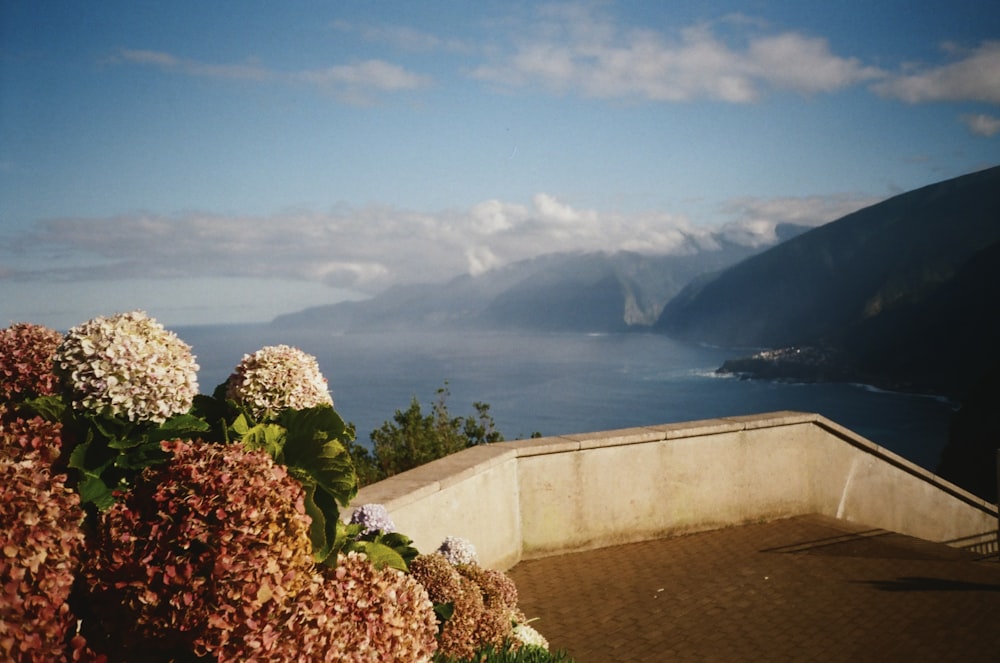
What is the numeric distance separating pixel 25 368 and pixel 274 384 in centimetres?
86

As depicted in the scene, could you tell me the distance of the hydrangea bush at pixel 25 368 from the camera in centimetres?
278

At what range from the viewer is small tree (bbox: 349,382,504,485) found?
10.9m

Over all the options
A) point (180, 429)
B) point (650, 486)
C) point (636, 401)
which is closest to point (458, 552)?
point (180, 429)

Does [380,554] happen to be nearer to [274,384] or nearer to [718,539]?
[274,384]

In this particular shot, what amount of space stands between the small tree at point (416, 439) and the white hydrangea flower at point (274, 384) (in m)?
7.56

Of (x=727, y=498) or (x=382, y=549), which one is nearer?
(x=382, y=549)

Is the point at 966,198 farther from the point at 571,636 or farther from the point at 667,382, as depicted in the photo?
the point at 571,636

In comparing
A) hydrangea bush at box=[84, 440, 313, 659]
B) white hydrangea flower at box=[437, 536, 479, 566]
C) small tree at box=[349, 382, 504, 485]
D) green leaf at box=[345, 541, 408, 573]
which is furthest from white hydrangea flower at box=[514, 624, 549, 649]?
small tree at box=[349, 382, 504, 485]

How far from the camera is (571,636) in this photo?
5.68 metres

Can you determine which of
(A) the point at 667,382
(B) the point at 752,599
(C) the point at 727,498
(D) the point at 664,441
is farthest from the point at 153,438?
(A) the point at 667,382

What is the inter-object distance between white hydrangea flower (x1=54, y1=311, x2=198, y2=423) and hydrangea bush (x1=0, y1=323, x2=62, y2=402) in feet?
1.05

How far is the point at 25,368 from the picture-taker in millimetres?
2777

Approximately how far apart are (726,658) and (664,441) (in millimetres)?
2918

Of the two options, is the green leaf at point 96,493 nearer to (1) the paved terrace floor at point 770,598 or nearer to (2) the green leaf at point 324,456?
(2) the green leaf at point 324,456
